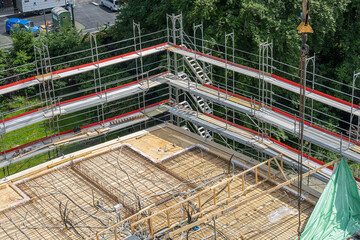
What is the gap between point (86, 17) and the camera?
5781 centimetres

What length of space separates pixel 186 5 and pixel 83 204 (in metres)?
12.8

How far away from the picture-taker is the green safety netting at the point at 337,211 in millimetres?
20438

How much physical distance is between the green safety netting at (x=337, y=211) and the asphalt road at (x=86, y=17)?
3643cm

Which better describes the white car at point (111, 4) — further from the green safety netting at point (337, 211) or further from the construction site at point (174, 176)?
the green safety netting at point (337, 211)

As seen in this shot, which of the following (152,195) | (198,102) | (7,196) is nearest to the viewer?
(152,195)

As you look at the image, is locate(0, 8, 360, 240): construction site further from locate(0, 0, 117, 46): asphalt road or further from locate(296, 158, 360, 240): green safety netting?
locate(0, 0, 117, 46): asphalt road

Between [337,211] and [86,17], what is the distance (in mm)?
41232

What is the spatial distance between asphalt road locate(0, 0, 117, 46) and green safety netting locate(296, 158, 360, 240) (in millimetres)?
36434

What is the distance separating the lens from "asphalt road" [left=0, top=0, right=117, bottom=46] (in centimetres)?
5542

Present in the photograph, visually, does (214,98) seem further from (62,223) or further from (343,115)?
(343,115)

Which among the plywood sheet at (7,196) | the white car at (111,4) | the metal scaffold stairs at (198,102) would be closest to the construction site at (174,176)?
the plywood sheet at (7,196)

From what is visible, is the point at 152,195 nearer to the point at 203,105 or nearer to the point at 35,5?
the point at 203,105

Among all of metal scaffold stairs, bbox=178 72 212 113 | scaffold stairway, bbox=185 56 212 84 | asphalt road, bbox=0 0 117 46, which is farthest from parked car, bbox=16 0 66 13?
metal scaffold stairs, bbox=178 72 212 113

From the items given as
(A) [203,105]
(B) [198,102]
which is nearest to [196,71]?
(B) [198,102]
